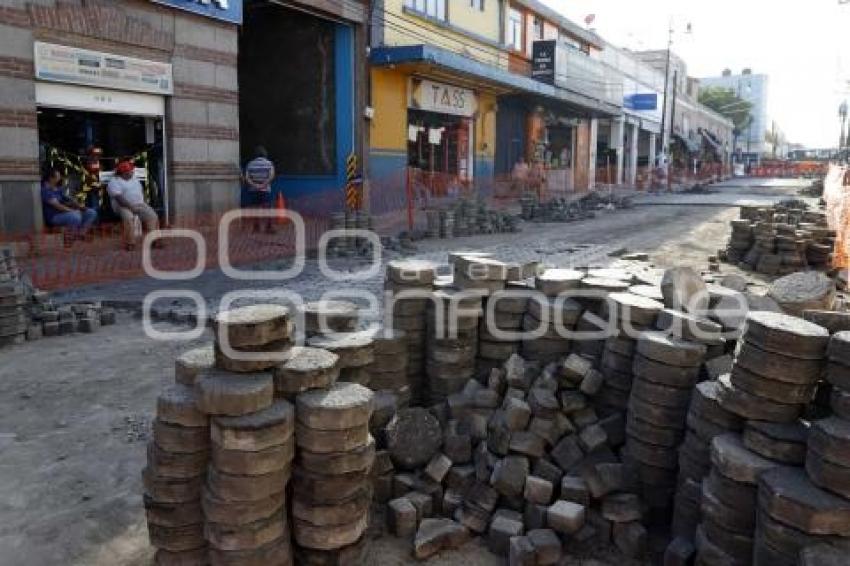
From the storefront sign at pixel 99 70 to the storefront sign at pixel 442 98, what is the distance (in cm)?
1059

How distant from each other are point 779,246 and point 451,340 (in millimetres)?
9498

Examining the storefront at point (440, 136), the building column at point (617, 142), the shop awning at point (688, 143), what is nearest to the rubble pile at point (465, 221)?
the storefront at point (440, 136)

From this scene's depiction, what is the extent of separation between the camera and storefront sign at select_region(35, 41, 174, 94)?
11.9 m

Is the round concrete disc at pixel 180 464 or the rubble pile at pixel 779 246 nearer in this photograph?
the round concrete disc at pixel 180 464

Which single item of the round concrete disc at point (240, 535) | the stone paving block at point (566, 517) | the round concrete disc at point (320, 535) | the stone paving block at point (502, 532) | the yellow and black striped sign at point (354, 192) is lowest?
the stone paving block at point (502, 532)

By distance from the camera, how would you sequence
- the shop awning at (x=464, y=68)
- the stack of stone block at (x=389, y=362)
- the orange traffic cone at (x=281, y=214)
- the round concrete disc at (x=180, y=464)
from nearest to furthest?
1. the round concrete disc at (x=180, y=464)
2. the stack of stone block at (x=389, y=362)
3. the orange traffic cone at (x=281, y=214)
4. the shop awning at (x=464, y=68)

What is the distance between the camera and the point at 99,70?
12.8 m

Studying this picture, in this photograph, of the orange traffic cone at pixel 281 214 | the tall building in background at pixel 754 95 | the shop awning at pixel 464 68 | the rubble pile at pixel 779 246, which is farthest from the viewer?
the tall building in background at pixel 754 95

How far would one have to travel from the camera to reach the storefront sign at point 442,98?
76.5ft

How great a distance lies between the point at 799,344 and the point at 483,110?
25786mm

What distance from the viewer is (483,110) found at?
28266 mm

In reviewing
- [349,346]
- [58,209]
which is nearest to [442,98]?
[58,209]

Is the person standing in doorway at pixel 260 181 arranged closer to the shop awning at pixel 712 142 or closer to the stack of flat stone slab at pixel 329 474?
the stack of flat stone slab at pixel 329 474

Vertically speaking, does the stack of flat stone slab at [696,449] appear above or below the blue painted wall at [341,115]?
below
